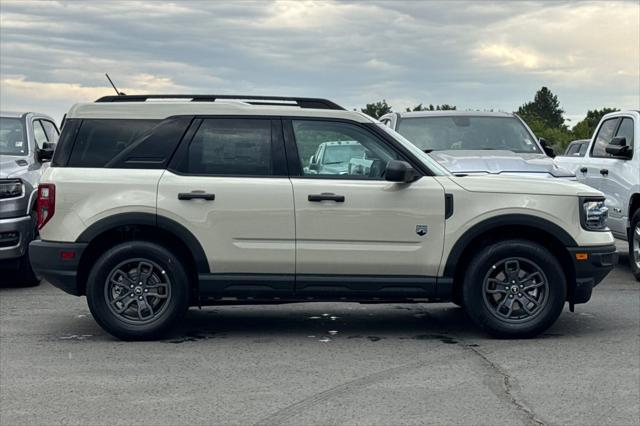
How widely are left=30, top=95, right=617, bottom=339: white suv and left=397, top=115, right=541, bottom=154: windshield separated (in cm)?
469

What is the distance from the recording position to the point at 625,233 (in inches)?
489

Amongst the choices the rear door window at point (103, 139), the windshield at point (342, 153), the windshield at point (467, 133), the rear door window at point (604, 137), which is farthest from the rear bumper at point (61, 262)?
the rear door window at point (604, 137)

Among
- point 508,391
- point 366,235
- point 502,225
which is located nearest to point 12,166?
→ point 366,235

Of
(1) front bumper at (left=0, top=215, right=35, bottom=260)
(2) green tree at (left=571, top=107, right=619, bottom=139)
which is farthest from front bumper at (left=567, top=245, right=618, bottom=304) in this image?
(2) green tree at (left=571, top=107, right=619, bottom=139)

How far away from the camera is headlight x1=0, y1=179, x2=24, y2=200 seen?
35.8ft

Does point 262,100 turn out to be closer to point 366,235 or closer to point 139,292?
point 366,235

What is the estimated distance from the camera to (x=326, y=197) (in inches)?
317

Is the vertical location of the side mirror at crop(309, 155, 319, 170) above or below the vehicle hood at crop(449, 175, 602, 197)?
above

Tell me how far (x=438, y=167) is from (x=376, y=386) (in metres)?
2.45

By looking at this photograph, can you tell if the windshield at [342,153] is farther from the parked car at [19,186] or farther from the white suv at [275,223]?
the parked car at [19,186]

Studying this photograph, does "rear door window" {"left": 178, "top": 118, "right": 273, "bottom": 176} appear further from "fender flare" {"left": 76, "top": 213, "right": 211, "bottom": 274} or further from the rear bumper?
the rear bumper

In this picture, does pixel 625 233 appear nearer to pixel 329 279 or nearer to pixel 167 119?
pixel 329 279

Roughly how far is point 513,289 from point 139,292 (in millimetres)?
3045

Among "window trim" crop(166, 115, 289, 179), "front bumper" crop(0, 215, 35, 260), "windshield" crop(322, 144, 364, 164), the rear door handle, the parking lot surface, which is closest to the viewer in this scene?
the parking lot surface
